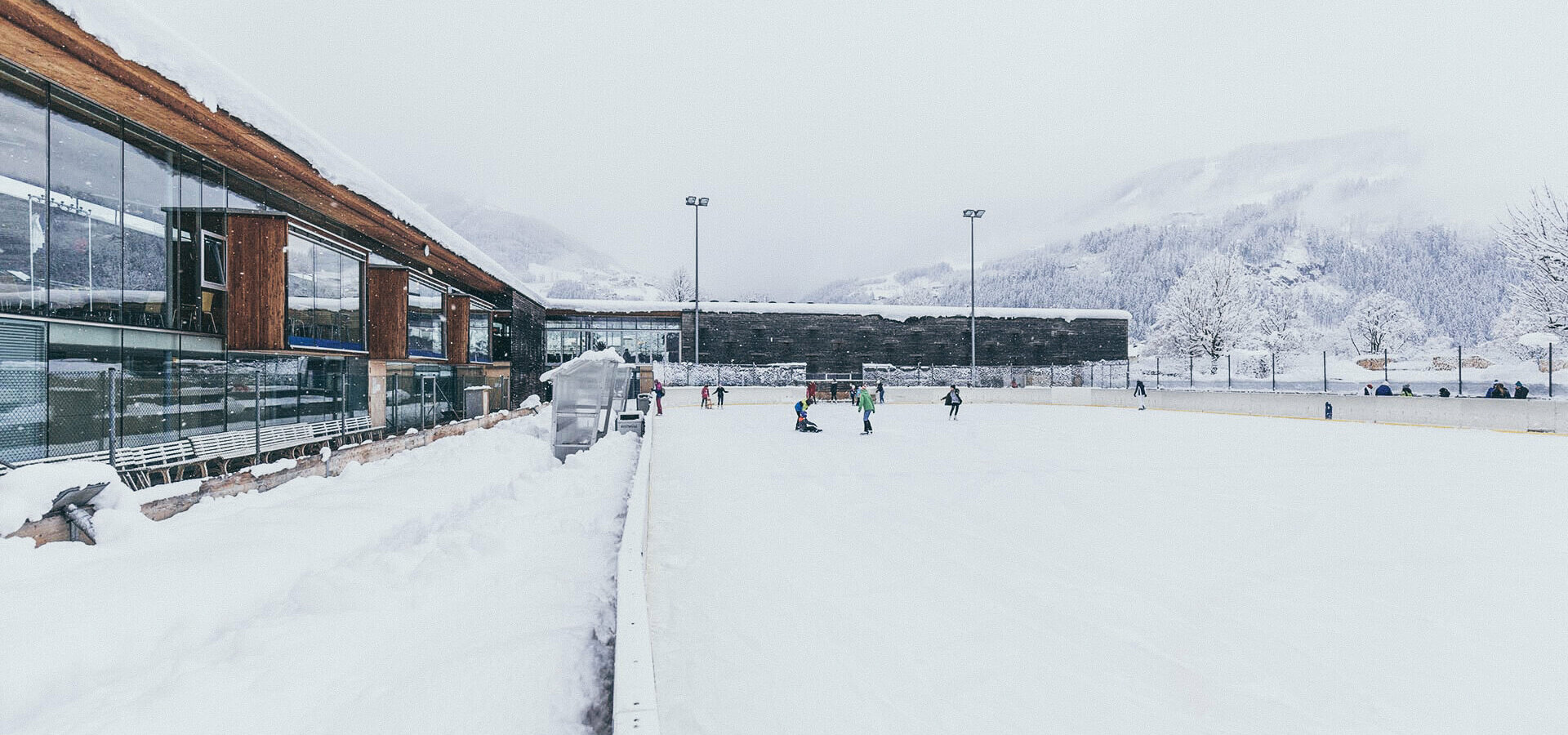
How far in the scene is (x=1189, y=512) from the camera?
24.9 feet

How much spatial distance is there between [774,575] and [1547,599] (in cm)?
571

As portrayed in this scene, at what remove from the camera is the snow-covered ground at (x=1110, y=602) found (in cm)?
333

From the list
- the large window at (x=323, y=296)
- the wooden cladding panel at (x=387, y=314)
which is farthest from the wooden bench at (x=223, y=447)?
the wooden cladding panel at (x=387, y=314)

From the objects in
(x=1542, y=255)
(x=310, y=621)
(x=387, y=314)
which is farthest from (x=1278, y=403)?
(x=387, y=314)

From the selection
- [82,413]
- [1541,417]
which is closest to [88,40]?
[82,413]

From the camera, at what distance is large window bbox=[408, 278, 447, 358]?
18.5 meters

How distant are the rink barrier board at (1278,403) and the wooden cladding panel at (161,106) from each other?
2231cm

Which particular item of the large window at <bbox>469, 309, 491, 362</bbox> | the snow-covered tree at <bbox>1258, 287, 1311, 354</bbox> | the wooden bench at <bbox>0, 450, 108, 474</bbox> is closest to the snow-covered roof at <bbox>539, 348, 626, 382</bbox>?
the wooden bench at <bbox>0, 450, 108, 474</bbox>

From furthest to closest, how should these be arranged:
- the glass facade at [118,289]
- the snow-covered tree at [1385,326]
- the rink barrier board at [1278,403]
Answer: the snow-covered tree at [1385,326] < the rink barrier board at [1278,403] < the glass facade at [118,289]

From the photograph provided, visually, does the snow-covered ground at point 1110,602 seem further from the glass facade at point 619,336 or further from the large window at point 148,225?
the glass facade at point 619,336

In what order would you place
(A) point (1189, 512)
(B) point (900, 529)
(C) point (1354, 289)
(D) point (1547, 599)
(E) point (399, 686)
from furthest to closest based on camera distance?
(C) point (1354, 289) < (A) point (1189, 512) < (B) point (900, 529) < (D) point (1547, 599) < (E) point (399, 686)

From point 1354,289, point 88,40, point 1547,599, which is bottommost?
point 1547,599

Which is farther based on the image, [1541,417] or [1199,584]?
[1541,417]

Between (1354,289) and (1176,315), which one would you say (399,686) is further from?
(1354,289)
